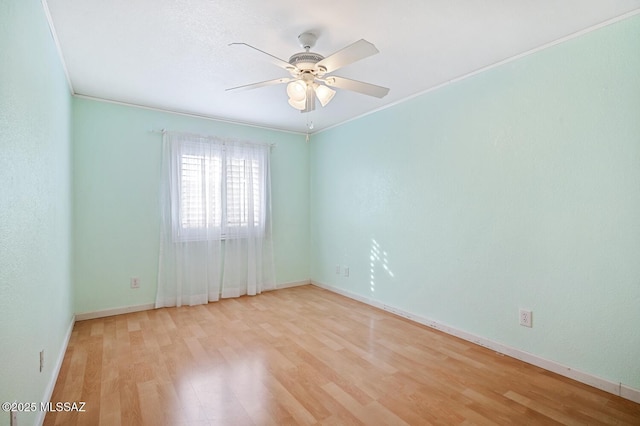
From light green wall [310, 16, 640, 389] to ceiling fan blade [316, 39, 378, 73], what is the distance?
1.49m

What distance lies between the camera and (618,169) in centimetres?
203

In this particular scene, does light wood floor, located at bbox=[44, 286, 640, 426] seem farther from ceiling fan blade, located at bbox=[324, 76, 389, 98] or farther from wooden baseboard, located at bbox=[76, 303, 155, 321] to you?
ceiling fan blade, located at bbox=[324, 76, 389, 98]

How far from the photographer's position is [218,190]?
416cm

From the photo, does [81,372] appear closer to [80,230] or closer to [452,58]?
[80,230]

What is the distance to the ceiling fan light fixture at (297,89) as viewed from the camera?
7.32 ft

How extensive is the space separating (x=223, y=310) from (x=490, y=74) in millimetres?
3749

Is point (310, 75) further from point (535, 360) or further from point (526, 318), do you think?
point (535, 360)

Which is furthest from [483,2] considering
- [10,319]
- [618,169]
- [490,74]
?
[10,319]

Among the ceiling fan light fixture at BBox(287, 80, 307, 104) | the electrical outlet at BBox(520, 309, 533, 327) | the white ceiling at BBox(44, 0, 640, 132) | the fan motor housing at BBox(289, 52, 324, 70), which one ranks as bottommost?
the electrical outlet at BBox(520, 309, 533, 327)

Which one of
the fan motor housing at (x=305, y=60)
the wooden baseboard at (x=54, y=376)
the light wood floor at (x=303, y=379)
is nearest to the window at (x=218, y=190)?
the light wood floor at (x=303, y=379)

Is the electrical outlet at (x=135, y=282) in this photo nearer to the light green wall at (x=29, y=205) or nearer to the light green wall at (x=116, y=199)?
the light green wall at (x=116, y=199)

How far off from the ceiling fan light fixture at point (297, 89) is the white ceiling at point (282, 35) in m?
0.32

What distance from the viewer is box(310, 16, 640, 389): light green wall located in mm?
2023

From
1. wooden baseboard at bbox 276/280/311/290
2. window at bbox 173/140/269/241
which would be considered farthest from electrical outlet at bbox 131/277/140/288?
wooden baseboard at bbox 276/280/311/290
